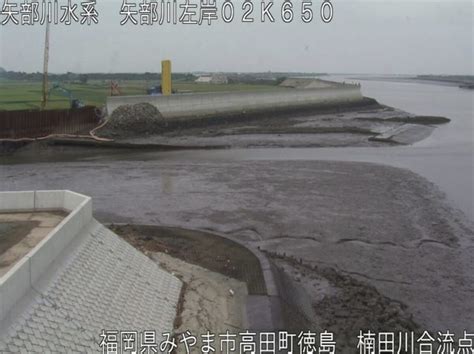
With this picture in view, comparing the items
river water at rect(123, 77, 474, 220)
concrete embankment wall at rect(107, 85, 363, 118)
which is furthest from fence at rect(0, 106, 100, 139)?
river water at rect(123, 77, 474, 220)

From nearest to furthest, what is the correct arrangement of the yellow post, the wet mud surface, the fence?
the wet mud surface
the fence
the yellow post

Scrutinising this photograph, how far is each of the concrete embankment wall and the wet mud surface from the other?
1094cm

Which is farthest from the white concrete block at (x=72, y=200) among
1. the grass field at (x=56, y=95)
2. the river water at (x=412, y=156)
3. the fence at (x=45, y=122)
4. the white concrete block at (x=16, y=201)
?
the grass field at (x=56, y=95)

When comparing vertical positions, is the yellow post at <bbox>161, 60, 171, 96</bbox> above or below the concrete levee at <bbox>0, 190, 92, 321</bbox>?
above

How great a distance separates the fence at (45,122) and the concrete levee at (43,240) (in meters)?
20.7

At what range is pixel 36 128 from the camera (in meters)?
29.4

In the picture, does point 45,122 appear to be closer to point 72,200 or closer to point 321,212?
point 321,212

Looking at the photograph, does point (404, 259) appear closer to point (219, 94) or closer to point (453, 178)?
point (453, 178)

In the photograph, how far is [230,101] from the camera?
1729 inches

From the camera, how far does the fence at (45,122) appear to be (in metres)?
28.3

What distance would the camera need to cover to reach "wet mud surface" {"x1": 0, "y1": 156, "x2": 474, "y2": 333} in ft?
34.8

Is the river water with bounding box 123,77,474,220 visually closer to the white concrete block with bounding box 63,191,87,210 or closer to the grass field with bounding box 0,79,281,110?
the white concrete block with bounding box 63,191,87,210

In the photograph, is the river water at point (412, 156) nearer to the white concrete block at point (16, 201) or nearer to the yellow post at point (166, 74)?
the yellow post at point (166, 74)

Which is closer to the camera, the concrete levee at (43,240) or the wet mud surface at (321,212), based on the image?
the concrete levee at (43,240)
